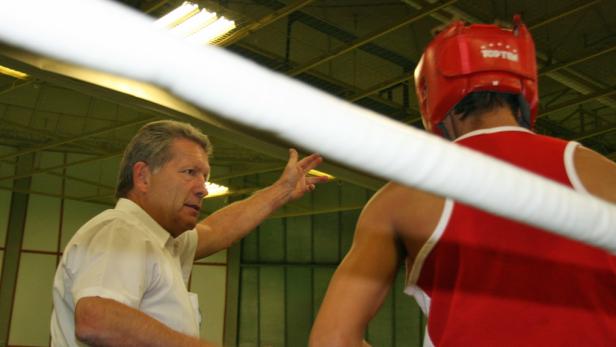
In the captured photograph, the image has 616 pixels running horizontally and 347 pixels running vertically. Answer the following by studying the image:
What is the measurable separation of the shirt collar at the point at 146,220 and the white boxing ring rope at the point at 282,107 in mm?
1579

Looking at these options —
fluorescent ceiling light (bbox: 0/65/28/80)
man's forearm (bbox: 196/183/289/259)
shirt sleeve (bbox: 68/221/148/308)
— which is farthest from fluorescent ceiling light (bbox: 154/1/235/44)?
shirt sleeve (bbox: 68/221/148/308)

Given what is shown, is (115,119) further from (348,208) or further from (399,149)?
(399,149)

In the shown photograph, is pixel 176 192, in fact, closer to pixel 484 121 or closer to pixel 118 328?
pixel 118 328

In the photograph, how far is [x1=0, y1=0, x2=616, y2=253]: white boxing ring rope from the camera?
0.46m

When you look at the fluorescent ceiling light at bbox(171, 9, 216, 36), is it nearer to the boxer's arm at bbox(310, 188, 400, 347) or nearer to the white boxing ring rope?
the boxer's arm at bbox(310, 188, 400, 347)

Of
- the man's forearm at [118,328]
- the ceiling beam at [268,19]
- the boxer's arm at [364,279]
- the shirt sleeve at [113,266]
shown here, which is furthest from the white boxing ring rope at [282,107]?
the ceiling beam at [268,19]

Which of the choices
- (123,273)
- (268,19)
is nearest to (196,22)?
(268,19)

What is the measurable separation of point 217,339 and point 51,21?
14429mm

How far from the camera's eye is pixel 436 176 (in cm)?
64

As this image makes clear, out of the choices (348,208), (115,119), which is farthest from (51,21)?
(348,208)

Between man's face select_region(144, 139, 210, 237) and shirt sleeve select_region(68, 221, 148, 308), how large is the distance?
0.25 meters

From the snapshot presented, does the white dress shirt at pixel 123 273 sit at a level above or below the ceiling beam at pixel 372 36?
below

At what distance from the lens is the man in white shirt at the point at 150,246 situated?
176 centimetres

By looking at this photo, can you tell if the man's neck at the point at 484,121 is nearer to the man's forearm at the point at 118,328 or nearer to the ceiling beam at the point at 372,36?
the man's forearm at the point at 118,328
